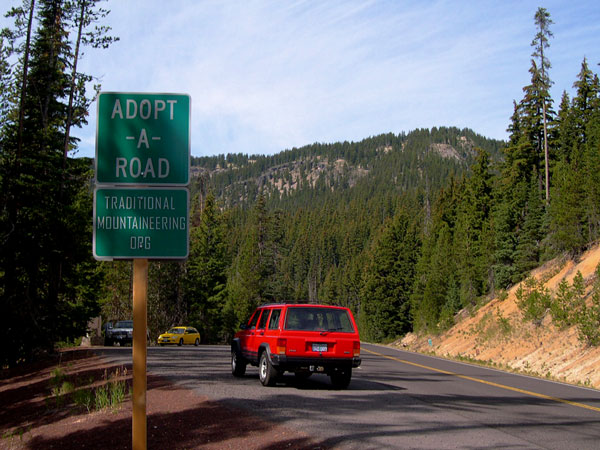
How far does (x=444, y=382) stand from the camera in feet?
54.4

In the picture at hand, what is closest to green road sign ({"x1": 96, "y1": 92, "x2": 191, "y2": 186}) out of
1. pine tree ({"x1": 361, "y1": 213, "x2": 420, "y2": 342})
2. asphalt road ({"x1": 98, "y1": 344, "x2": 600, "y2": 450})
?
asphalt road ({"x1": 98, "y1": 344, "x2": 600, "y2": 450})

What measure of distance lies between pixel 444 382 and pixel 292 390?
5292 mm

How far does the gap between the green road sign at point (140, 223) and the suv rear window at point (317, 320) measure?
8.36 m

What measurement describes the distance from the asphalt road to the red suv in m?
0.47

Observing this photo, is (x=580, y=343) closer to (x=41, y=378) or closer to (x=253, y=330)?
(x=253, y=330)

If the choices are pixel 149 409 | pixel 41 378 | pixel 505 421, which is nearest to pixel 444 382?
pixel 505 421

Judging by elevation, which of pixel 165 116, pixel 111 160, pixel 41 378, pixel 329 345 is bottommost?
pixel 41 378

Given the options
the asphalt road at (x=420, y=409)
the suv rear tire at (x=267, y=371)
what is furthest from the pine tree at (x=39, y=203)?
the suv rear tire at (x=267, y=371)

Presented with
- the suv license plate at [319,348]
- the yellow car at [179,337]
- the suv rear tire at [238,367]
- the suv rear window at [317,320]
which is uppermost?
the suv rear window at [317,320]

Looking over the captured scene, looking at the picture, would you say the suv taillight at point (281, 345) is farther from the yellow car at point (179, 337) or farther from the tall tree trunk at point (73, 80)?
the yellow car at point (179, 337)

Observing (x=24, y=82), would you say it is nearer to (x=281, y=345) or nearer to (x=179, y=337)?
(x=281, y=345)

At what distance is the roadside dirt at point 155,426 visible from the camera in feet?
25.8

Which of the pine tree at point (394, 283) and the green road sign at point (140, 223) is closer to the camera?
the green road sign at point (140, 223)

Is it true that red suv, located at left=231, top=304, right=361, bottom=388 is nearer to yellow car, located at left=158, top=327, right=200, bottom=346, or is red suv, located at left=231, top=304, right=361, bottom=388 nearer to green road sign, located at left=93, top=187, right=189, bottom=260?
green road sign, located at left=93, top=187, right=189, bottom=260
